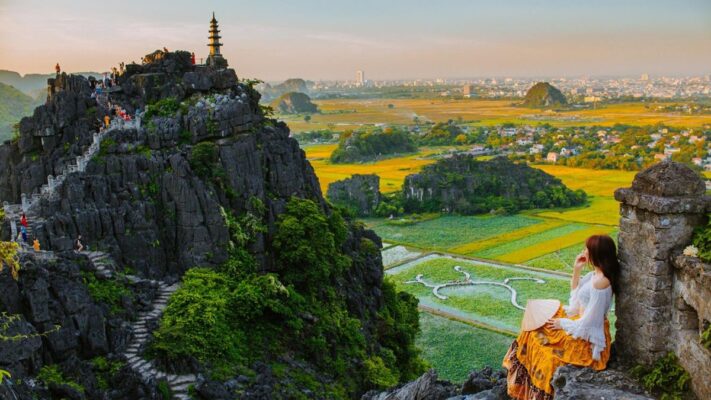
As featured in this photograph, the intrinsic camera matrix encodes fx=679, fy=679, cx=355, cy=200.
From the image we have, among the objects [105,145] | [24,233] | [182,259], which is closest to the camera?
[24,233]

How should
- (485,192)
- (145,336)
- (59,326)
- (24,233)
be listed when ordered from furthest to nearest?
(485,192), (24,233), (145,336), (59,326)

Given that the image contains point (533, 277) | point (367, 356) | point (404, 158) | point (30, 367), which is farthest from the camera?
point (404, 158)

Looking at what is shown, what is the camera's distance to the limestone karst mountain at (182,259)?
1776 centimetres

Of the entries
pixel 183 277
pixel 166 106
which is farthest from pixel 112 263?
pixel 166 106

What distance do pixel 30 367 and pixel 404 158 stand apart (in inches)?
3908

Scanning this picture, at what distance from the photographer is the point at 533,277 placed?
45688mm

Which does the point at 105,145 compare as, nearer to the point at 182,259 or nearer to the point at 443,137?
the point at 182,259

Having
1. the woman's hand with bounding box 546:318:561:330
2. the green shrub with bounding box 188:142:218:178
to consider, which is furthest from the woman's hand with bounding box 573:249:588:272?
the green shrub with bounding box 188:142:218:178

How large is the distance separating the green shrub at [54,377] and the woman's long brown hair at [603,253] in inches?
471

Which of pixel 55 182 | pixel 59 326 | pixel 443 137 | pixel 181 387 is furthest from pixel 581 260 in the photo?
pixel 443 137

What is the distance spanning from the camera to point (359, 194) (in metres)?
71.1

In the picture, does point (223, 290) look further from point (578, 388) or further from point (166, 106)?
point (578, 388)

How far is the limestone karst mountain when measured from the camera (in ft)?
58.3

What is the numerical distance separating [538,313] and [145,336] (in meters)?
12.8
